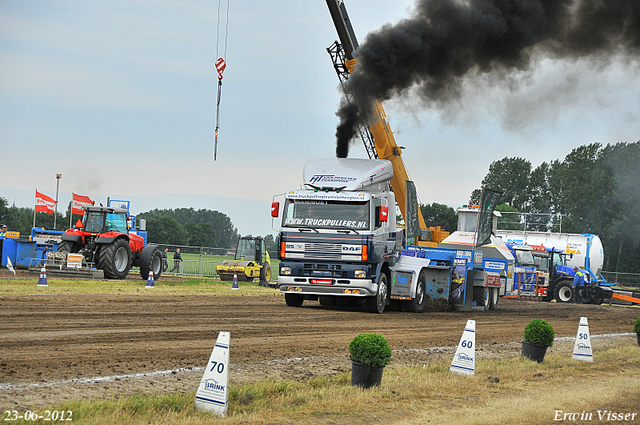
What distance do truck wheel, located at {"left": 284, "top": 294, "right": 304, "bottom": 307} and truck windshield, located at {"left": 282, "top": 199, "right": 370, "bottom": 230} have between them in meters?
2.45

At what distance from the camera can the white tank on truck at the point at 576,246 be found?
3878cm

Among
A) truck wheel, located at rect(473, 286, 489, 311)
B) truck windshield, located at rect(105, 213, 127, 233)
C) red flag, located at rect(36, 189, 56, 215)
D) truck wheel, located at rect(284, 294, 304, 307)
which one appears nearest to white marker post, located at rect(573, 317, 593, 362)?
truck wheel, located at rect(284, 294, 304, 307)

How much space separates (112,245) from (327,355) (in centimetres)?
1706

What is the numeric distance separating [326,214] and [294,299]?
9.97 feet

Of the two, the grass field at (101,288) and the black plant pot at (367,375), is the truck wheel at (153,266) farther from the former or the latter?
the black plant pot at (367,375)

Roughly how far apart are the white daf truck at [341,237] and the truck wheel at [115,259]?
917cm

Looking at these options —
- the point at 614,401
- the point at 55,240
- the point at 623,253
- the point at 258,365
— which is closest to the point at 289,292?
the point at 258,365

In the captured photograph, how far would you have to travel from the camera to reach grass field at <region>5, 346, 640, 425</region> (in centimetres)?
622

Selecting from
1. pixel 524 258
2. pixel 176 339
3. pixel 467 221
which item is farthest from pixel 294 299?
pixel 524 258

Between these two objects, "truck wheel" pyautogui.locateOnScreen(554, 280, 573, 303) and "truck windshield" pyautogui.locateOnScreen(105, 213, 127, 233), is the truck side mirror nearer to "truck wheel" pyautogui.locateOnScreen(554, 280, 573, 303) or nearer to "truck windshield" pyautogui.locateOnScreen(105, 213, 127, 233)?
"truck windshield" pyautogui.locateOnScreen(105, 213, 127, 233)

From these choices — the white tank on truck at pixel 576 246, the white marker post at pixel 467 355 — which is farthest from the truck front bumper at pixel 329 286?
the white tank on truck at pixel 576 246

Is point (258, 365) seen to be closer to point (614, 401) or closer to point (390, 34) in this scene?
point (614, 401)

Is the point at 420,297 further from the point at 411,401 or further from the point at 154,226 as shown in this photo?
the point at 154,226

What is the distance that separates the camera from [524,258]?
111ft
